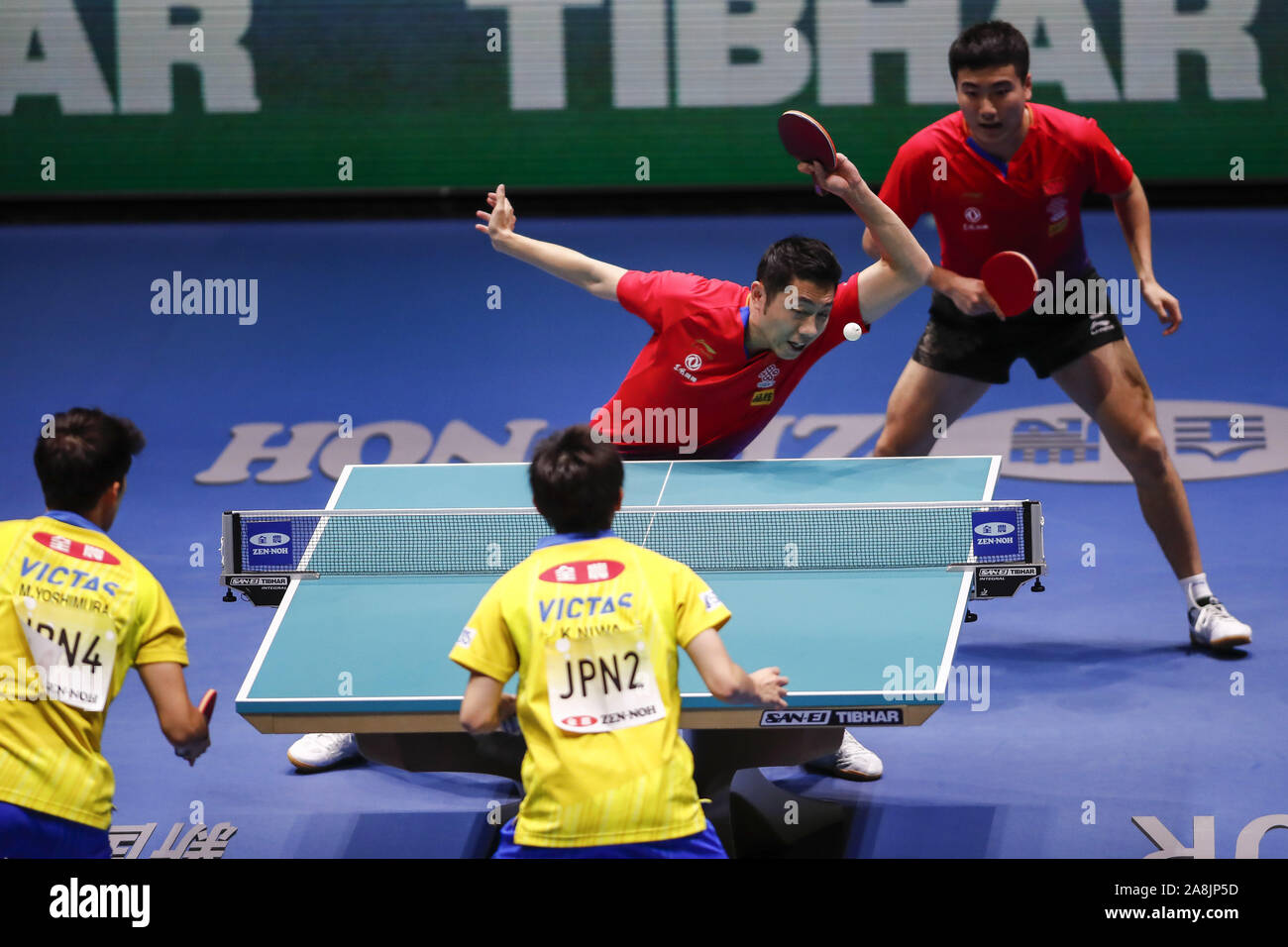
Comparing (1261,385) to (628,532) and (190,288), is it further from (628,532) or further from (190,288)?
(190,288)

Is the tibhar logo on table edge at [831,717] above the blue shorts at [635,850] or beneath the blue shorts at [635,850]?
above

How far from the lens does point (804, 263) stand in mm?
5500

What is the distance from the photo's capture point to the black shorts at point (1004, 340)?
6.43 metres

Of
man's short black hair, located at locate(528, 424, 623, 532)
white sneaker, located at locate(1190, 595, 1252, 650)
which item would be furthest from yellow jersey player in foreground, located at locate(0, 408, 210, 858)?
white sneaker, located at locate(1190, 595, 1252, 650)

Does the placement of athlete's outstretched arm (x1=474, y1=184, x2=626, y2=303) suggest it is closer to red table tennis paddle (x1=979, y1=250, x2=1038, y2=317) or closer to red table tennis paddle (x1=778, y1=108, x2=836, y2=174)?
red table tennis paddle (x1=778, y1=108, x2=836, y2=174)

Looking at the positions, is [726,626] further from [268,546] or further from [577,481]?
[268,546]

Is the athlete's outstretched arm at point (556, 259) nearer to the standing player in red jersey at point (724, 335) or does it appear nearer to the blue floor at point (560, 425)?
the standing player in red jersey at point (724, 335)

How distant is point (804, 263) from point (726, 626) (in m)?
1.36

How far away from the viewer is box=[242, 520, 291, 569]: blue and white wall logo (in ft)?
17.0

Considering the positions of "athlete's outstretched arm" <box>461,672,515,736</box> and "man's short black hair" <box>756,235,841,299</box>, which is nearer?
"athlete's outstretched arm" <box>461,672,515,736</box>

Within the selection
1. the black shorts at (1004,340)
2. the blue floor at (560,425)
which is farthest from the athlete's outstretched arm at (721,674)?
the black shorts at (1004,340)

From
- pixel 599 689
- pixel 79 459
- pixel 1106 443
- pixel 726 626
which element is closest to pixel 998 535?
pixel 726 626

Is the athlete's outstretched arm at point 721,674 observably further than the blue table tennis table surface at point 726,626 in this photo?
No

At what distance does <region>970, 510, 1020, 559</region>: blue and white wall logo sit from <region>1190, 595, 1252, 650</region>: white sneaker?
6.12 ft
